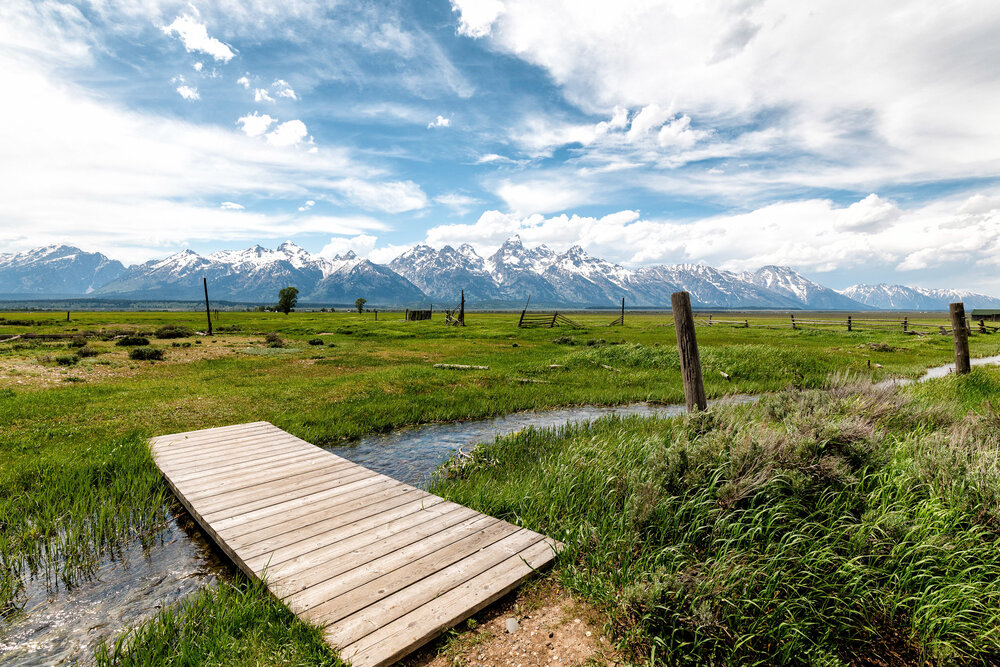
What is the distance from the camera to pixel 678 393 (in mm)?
16906

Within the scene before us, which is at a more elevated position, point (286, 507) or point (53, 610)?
point (286, 507)

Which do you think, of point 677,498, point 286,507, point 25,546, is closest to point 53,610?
point 25,546

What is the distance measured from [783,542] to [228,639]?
5.44 m

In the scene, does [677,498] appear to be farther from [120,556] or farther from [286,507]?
[120,556]

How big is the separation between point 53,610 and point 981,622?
350 inches

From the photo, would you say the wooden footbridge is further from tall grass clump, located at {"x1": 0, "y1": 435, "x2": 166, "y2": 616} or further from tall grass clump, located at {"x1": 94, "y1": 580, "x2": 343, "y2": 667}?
tall grass clump, located at {"x1": 0, "y1": 435, "x2": 166, "y2": 616}

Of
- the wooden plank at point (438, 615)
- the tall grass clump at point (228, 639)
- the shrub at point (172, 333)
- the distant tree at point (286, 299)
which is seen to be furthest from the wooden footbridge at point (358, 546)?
the distant tree at point (286, 299)

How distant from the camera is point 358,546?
16.4ft

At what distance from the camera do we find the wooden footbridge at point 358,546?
3799mm

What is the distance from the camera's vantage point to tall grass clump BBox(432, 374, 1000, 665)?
3.49 metres

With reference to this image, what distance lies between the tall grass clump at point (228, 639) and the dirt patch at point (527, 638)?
895mm

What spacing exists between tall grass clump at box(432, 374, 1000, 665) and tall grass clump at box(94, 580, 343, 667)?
252 cm

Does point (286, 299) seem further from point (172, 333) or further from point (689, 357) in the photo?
point (689, 357)

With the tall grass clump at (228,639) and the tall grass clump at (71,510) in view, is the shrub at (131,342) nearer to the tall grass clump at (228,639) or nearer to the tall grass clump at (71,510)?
the tall grass clump at (71,510)
